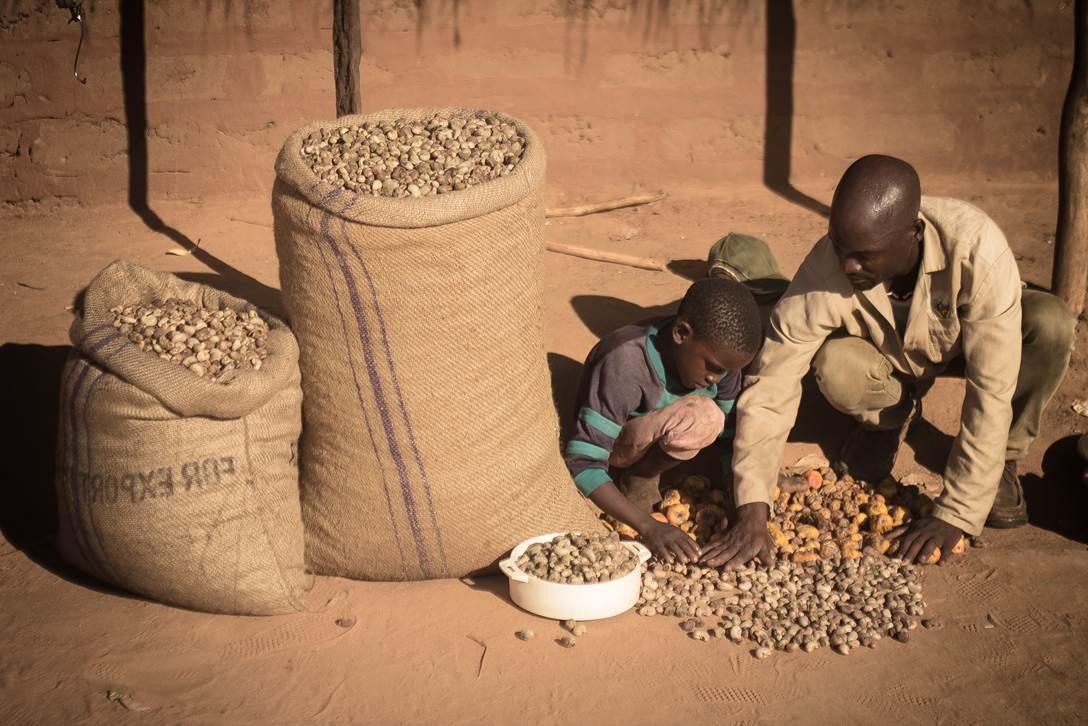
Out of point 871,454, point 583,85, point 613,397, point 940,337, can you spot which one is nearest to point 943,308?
point 940,337

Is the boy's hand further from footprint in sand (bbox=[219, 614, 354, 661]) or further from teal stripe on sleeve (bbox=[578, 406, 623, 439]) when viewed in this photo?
footprint in sand (bbox=[219, 614, 354, 661])

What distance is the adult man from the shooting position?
10.8ft

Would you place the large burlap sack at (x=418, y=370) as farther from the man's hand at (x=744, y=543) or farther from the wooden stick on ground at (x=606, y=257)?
the wooden stick on ground at (x=606, y=257)

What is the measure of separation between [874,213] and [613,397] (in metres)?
0.98

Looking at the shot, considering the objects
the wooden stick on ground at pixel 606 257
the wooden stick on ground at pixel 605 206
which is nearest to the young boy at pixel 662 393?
the wooden stick on ground at pixel 606 257

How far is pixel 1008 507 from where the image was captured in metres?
3.79

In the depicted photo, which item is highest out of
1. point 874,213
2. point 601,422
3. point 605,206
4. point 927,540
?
point 874,213

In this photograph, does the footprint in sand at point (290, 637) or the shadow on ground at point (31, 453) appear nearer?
the footprint in sand at point (290, 637)

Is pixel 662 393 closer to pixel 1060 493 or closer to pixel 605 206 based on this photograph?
pixel 1060 493

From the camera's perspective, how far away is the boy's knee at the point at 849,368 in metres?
3.72

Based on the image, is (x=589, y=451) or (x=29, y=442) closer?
(x=589, y=451)

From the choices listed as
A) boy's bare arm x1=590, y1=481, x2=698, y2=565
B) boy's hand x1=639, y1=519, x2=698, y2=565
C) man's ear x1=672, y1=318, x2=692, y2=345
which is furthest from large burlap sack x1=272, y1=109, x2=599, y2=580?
man's ear x1=672, y1=318, x2=692, y2=345

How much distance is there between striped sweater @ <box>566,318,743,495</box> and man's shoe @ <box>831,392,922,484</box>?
0.79 meters

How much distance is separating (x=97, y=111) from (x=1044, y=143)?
5.01 m
